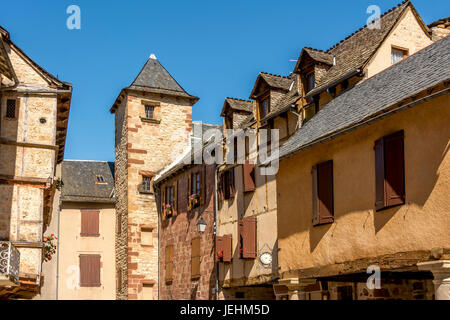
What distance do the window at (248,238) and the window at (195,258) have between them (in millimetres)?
4361

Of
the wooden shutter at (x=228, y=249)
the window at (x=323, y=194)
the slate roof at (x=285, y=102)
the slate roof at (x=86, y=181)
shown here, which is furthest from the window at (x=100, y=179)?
the window at (x=323, y=194)

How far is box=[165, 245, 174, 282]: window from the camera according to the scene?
28672mm

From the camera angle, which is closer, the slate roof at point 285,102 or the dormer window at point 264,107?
the slate roof at point 285,102

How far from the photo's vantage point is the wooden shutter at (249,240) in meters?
21.3

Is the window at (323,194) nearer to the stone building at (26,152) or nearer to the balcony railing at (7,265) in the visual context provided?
the balcony railing at (7,265)

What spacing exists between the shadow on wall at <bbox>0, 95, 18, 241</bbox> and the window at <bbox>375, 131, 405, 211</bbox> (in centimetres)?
1135

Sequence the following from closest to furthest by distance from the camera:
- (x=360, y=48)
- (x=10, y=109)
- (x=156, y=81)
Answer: (x=360, y=48), (x=10, y=109), (x=156, y=81)

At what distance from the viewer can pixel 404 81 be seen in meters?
13.7

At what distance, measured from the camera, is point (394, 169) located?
12508 mm

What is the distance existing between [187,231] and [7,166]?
8902 millimetres

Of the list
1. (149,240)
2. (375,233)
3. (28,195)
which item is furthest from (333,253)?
(149,240)

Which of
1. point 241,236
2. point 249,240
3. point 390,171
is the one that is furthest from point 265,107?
point 390,171

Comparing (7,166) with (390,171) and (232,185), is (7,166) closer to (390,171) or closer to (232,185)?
(232,185)

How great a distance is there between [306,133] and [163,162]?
16.8 metres
